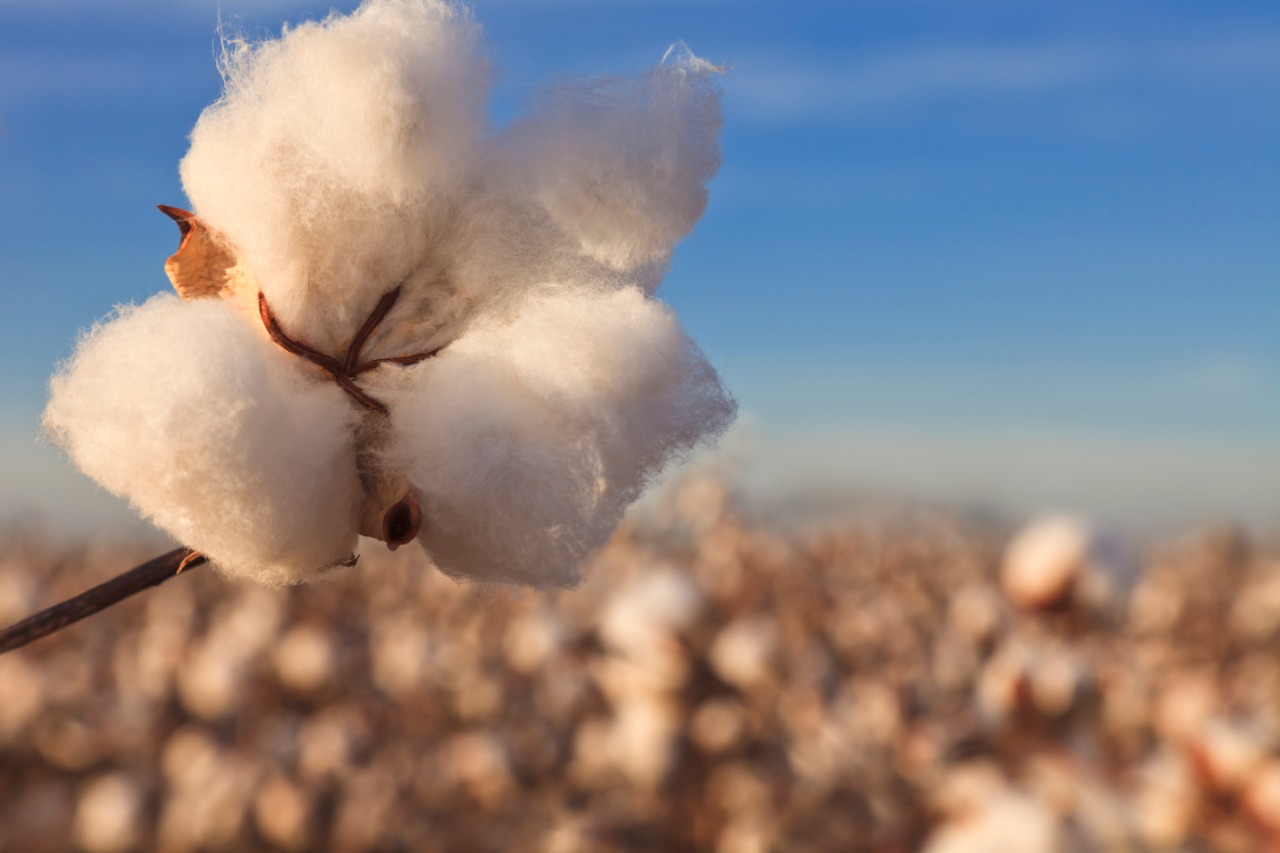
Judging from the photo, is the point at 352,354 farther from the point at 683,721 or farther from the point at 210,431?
the point at 683,721

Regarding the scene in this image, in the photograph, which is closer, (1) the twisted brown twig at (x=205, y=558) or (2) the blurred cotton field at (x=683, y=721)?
(1) the twisted brown twig at (x=205, y=558)

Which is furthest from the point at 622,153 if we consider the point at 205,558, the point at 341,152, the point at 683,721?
the point at 683,721

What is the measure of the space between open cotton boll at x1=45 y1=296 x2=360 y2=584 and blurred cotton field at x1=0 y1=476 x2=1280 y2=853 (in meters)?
0.13

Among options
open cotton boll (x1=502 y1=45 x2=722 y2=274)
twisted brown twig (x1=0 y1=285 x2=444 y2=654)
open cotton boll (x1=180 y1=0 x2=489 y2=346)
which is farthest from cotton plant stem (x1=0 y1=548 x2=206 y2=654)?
open cotton boll (x1=502 y1=45 x2=722 y2=274)

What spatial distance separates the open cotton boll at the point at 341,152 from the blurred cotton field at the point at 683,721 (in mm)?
178

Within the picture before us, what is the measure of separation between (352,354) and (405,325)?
1.0 inches

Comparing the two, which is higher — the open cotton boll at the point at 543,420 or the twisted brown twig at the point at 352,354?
the twisted brown twig at the point at 352,354

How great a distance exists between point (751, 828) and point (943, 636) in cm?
113

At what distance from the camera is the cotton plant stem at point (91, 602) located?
0.38m

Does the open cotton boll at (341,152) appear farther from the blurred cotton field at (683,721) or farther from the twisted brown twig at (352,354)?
the blurred cotton field at (683,721)

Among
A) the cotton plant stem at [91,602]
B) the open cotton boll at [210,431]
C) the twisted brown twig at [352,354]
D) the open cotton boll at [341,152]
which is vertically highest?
the open cotton boll at [341,152]

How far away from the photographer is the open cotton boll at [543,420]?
0.41m

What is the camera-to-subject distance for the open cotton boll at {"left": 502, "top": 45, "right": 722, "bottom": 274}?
17.2 inches

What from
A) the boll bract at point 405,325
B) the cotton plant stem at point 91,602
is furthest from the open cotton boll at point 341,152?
the cotton plant stem at point 91,602
